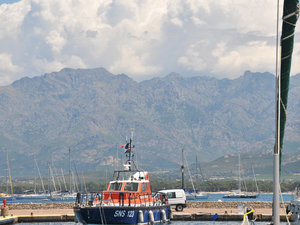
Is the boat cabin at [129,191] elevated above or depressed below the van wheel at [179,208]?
above

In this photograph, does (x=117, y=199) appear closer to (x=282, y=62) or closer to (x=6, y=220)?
(x=6, y=220)

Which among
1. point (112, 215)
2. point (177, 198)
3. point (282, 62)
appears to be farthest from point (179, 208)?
point (282, 62)

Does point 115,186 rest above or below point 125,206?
above

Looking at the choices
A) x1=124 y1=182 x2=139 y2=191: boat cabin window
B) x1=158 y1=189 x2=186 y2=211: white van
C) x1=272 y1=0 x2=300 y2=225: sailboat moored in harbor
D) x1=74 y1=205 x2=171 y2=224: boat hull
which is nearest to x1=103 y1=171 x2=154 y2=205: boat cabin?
x1=124 y1=182 x2=139 y2=191: boat cabin window

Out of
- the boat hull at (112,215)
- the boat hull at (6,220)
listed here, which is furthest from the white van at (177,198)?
the boat hull at (112,215)

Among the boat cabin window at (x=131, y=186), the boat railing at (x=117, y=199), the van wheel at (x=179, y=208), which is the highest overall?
the boat cabin window at (x=131, y=186)

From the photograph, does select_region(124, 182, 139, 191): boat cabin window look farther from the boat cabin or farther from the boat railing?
the boat railing

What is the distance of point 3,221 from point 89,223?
1296cm

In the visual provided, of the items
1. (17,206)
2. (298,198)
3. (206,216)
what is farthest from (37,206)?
(298,198)

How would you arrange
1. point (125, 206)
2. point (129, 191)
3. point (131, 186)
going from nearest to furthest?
point (125, 206)
point (129, 191)
point (131, 186)

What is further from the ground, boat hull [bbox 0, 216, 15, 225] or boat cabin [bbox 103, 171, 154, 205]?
boat cabin [bbox 103, 171, 154, 205]

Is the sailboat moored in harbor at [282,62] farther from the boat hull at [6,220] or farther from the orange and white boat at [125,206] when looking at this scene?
the boat hull at [6,220]

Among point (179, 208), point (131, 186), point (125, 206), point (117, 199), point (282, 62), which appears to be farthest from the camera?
point (179, 208)

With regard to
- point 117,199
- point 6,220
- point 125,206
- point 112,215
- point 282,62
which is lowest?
point 6,220
